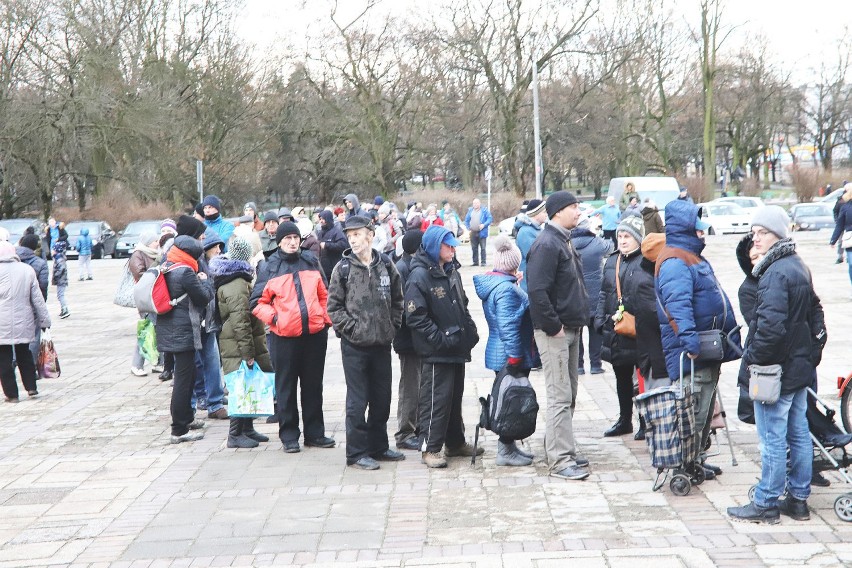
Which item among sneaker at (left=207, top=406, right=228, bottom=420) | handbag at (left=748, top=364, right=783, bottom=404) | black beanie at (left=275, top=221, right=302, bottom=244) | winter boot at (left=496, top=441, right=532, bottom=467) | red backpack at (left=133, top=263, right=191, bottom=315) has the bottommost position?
sneaker at (left=207, top=406, right=228, bottom=420)

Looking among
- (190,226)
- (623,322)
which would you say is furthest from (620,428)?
(190,226)

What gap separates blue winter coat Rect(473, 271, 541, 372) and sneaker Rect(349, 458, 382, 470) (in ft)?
3.59

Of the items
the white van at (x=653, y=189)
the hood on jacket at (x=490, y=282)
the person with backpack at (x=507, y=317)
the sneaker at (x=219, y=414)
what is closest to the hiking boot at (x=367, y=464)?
the person with backpack at (x=507, y=317)

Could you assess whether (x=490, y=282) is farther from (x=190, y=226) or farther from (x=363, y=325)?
(x=190, y=226)

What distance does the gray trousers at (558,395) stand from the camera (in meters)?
6.91

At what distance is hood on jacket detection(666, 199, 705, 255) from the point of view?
6504 millimetres

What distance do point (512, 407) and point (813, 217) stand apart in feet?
106

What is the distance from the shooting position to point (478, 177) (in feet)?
200

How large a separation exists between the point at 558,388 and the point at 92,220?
1469 inches

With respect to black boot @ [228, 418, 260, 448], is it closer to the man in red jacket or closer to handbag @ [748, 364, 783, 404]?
the man in red jacket

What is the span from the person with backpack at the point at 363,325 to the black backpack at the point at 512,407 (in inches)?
34.2

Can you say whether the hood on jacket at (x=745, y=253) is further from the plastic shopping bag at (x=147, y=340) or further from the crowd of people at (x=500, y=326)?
the plastic shopping bag at (x=147, y=340)

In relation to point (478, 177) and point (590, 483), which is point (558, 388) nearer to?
point (590, 483)

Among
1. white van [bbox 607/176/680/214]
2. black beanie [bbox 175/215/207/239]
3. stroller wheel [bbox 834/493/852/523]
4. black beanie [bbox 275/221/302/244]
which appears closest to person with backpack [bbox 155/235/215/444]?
black beanie [bbox 175/215/207/239]
